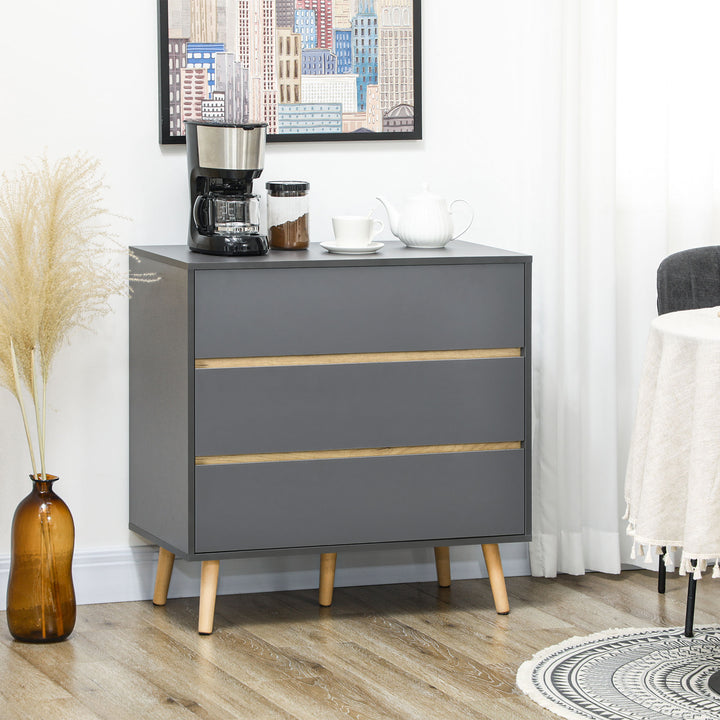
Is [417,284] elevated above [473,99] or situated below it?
below

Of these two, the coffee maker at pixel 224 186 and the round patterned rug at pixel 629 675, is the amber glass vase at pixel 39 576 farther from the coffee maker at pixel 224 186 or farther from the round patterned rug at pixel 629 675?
the round patterned rug at pixel 629 675

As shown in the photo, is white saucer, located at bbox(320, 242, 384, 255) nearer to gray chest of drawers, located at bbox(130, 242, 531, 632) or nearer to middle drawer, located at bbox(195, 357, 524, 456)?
gray chest of drawers, located at bbox(130, 242, 531, 632)

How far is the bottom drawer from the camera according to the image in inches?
109

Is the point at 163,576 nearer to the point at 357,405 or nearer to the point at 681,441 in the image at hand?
the point at 357,405

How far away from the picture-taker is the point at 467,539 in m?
2.92

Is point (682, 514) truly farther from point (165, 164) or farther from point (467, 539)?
point (165, 164)

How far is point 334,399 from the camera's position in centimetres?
279

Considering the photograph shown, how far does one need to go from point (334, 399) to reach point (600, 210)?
3.17 feet

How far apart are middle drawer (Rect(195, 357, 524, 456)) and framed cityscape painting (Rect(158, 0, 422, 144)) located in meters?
0.69

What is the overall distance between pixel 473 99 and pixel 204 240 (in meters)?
0.89

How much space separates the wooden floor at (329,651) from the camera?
95.1 inches

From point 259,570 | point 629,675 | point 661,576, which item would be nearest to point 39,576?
point 259,570

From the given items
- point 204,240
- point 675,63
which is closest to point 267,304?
point 204,240

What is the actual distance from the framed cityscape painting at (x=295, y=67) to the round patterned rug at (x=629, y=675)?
137 cm
